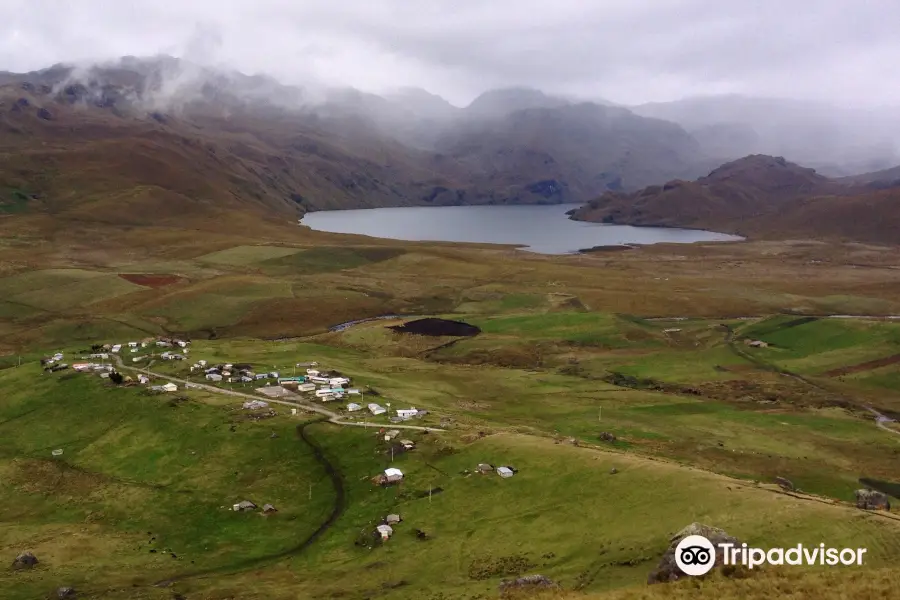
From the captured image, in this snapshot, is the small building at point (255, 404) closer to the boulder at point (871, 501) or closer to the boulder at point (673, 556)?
the boulder at point (673, 556)

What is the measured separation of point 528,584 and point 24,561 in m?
47.4

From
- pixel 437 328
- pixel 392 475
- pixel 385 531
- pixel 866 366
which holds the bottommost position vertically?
pixel 437 328

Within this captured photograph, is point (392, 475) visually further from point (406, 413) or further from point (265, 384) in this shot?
point (265, 384)

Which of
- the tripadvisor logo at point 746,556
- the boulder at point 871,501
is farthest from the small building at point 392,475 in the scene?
the boulder at point 871,501

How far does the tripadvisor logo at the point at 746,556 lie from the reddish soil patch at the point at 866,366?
106m

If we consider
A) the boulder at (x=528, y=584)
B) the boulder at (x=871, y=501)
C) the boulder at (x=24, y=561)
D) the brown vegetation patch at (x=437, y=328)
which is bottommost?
the boulder at (x=24, y=561)

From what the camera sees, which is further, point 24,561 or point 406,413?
point 406,413

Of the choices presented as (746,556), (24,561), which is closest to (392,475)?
(24,561)

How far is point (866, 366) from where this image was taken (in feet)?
448

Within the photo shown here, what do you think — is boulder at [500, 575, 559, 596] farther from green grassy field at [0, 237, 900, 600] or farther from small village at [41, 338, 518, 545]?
small village at [41, 338, 518, 545]

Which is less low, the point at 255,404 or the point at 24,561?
the point at 255,404

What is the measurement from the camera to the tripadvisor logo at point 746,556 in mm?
40594

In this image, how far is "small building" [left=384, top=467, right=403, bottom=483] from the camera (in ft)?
241

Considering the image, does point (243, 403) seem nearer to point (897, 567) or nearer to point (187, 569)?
point (187, 569)
